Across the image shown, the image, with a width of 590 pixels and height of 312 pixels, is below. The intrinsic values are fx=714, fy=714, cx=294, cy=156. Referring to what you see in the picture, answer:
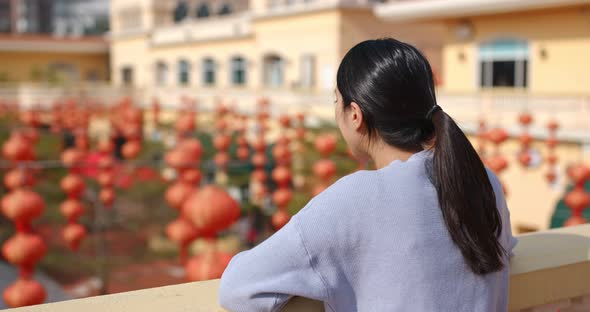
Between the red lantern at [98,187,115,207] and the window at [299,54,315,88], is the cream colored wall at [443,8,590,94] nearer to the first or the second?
the window at [299,54,315,88]

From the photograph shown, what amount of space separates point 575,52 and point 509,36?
1888 mm

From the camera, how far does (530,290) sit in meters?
2.44

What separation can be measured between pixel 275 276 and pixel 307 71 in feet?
72.3

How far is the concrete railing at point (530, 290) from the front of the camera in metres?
2.01

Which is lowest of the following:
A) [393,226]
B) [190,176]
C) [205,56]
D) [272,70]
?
[190,176]

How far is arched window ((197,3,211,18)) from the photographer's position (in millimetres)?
34344

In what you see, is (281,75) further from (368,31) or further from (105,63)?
(105,63)

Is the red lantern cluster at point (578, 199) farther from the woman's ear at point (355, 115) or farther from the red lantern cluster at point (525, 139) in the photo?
the woman's ear at point (355, 115)

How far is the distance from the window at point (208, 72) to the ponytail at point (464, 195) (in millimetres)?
27865

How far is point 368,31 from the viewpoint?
22.4 m

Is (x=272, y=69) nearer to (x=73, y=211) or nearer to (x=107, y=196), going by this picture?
(x=107, y=196)

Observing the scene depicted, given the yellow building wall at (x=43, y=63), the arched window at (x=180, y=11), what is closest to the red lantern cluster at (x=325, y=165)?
the arched window at (x=180, y=11)

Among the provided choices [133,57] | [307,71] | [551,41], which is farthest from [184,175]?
[133,57]

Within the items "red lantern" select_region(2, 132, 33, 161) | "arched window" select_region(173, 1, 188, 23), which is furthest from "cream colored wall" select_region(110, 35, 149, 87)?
"red lantern" select_region(2, 132, 33, 161)
